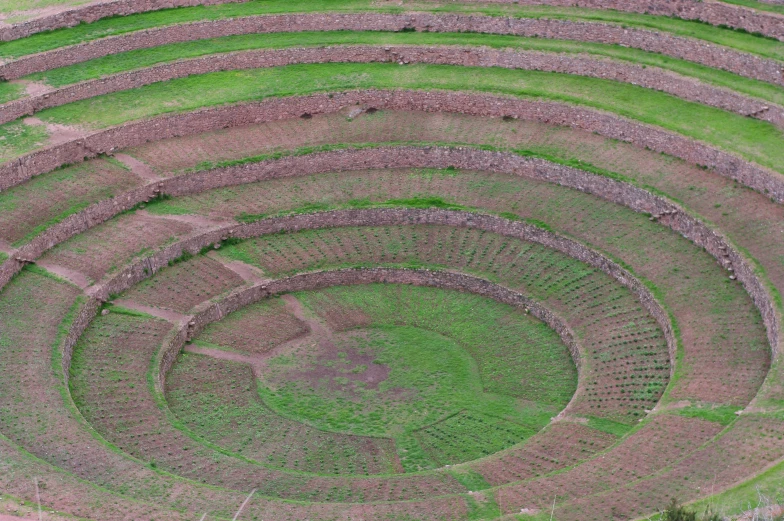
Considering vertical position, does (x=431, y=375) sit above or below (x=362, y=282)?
below

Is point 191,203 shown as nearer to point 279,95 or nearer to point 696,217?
point 279,95

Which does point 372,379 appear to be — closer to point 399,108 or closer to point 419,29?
point 399,108

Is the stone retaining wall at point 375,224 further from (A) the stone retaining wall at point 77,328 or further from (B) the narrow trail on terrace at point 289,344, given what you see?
(B) the narrow trail on terrace at point 289,344

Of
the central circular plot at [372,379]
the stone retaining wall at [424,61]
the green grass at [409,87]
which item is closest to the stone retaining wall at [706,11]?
the stone retaining wall at [424,61]

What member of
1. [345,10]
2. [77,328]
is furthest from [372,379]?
[345,10]

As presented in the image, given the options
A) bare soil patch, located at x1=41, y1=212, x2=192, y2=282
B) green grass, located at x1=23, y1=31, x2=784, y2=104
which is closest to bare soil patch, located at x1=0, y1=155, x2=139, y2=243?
bare soil patch, located at x1=41, y1=212, x2=192, y2=282
